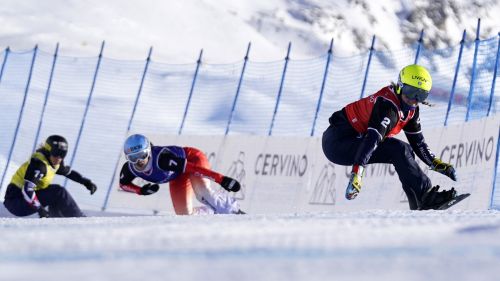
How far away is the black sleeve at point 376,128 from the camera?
697cm

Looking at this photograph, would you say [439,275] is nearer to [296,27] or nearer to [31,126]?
[31,126]

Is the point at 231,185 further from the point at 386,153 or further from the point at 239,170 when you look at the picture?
the point at 239,170

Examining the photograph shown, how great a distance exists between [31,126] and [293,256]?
64.9ft

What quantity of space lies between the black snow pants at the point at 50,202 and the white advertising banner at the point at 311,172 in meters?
2.94

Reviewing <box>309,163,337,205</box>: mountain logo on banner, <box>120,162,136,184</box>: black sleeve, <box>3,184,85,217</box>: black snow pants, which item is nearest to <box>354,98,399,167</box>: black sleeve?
<box>120,162,136,184</box>: black sleeve

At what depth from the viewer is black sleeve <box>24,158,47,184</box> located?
1077cm

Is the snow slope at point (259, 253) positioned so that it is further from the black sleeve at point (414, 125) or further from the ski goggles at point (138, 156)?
the ski goggles at point (138, 156)

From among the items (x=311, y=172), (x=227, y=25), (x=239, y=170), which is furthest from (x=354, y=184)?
(x=227, y=25)

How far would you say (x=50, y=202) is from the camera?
11.0 m

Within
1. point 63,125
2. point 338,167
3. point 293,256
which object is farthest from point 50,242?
point 63,125

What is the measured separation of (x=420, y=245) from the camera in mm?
3027

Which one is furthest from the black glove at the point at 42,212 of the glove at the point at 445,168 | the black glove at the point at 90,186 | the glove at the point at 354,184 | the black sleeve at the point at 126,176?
the glove at the point at 445,168

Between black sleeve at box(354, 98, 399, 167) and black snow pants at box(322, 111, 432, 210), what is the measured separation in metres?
0.20

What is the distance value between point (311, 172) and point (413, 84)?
5.45 metres
